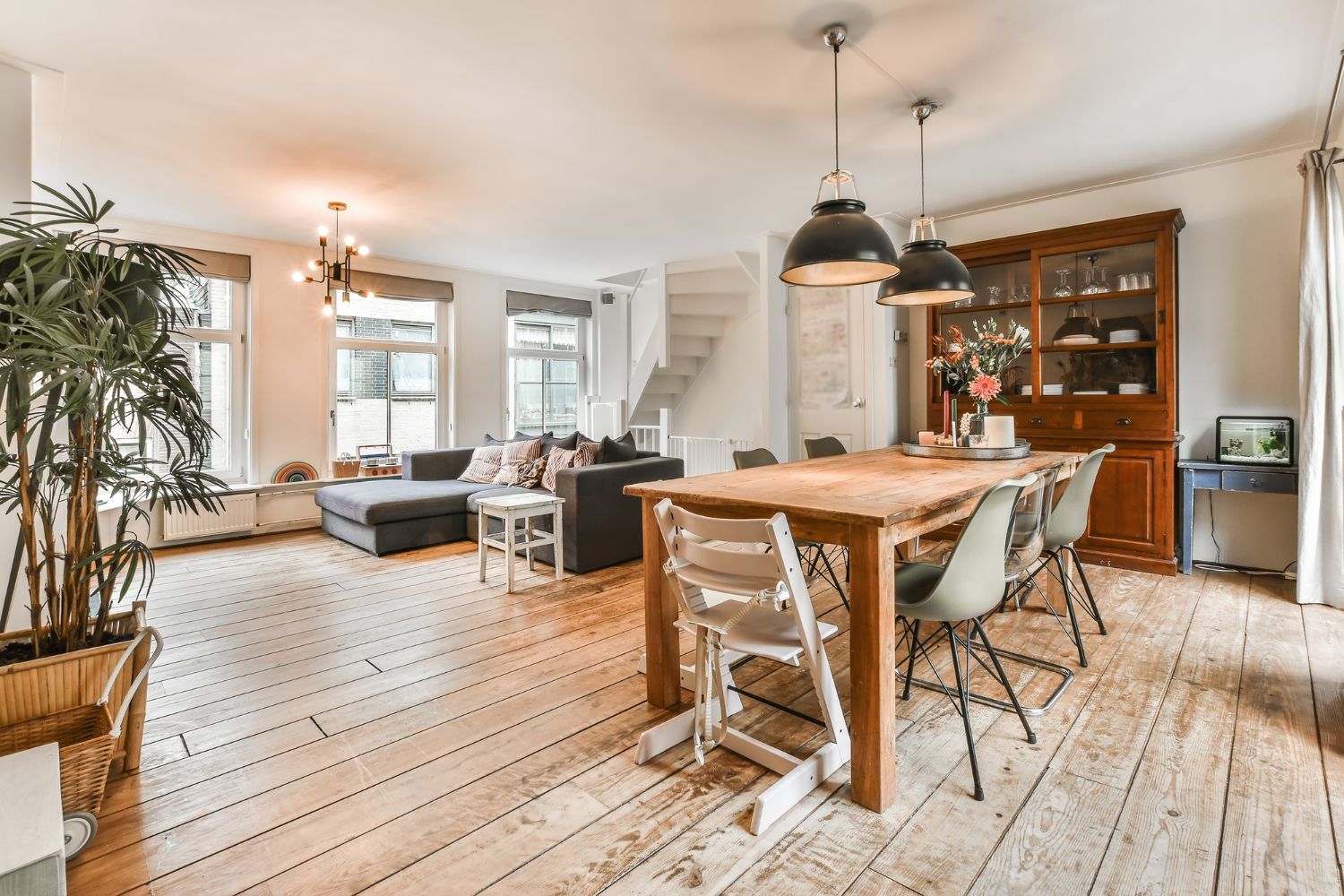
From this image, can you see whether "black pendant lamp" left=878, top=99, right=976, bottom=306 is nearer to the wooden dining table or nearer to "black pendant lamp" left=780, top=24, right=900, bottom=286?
"black pendant lamp" left=780, top=24, right=900, bottom=286

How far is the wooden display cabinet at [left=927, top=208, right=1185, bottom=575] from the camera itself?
387 cm

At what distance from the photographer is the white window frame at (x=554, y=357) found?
707cm

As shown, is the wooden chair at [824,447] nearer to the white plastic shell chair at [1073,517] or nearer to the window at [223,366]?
the white plastic shell chair at [1073,517]

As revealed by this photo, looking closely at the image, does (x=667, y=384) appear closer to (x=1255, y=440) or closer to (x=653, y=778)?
(x=1255, y=440)

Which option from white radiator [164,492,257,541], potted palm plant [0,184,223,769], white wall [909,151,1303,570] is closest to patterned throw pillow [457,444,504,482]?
white radiator [164,492,257,541]

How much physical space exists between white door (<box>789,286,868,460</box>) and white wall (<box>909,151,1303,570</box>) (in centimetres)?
186

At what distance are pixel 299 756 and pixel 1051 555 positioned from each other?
2.98m

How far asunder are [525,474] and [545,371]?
257 centimetres

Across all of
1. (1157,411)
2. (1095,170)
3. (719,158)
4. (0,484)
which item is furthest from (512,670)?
Result: (1095,170)

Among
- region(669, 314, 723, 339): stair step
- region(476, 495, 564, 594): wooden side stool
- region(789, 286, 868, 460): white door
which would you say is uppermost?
region(669, 314, 723, 339): stair step

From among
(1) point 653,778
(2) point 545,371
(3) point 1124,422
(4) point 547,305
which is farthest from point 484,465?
(3) point 1124,422

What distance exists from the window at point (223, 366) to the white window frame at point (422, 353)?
67 centimetres

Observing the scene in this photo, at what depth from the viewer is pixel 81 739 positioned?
5.90 feet

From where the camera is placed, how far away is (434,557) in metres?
4.61
